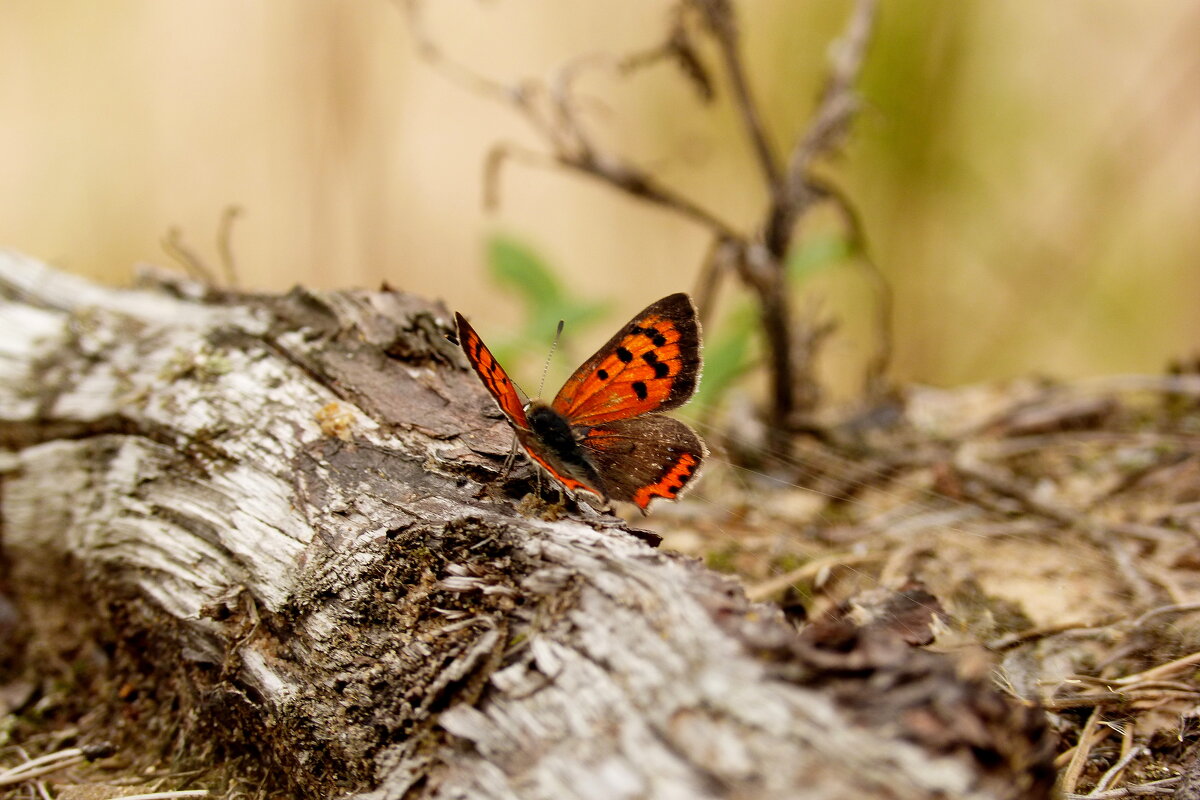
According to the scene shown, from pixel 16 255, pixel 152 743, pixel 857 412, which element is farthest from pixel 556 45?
pixel 152 743


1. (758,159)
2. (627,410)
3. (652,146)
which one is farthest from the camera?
(652,146)

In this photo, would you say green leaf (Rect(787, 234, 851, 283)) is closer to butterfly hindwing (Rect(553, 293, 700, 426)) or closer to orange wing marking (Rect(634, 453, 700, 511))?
butterfly hindwing (Rect(553, 293, 700, 426))

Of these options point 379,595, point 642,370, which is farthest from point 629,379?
point 379,595

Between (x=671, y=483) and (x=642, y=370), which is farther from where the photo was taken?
(x=642, y=370)

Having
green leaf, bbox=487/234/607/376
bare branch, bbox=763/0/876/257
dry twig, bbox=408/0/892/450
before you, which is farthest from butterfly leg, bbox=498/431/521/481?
green leaf, bbox=487/234/607/376

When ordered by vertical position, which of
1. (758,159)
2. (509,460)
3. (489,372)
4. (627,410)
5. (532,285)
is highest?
A: (758,159)

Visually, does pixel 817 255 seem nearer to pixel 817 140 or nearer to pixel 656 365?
pixel 817 140
